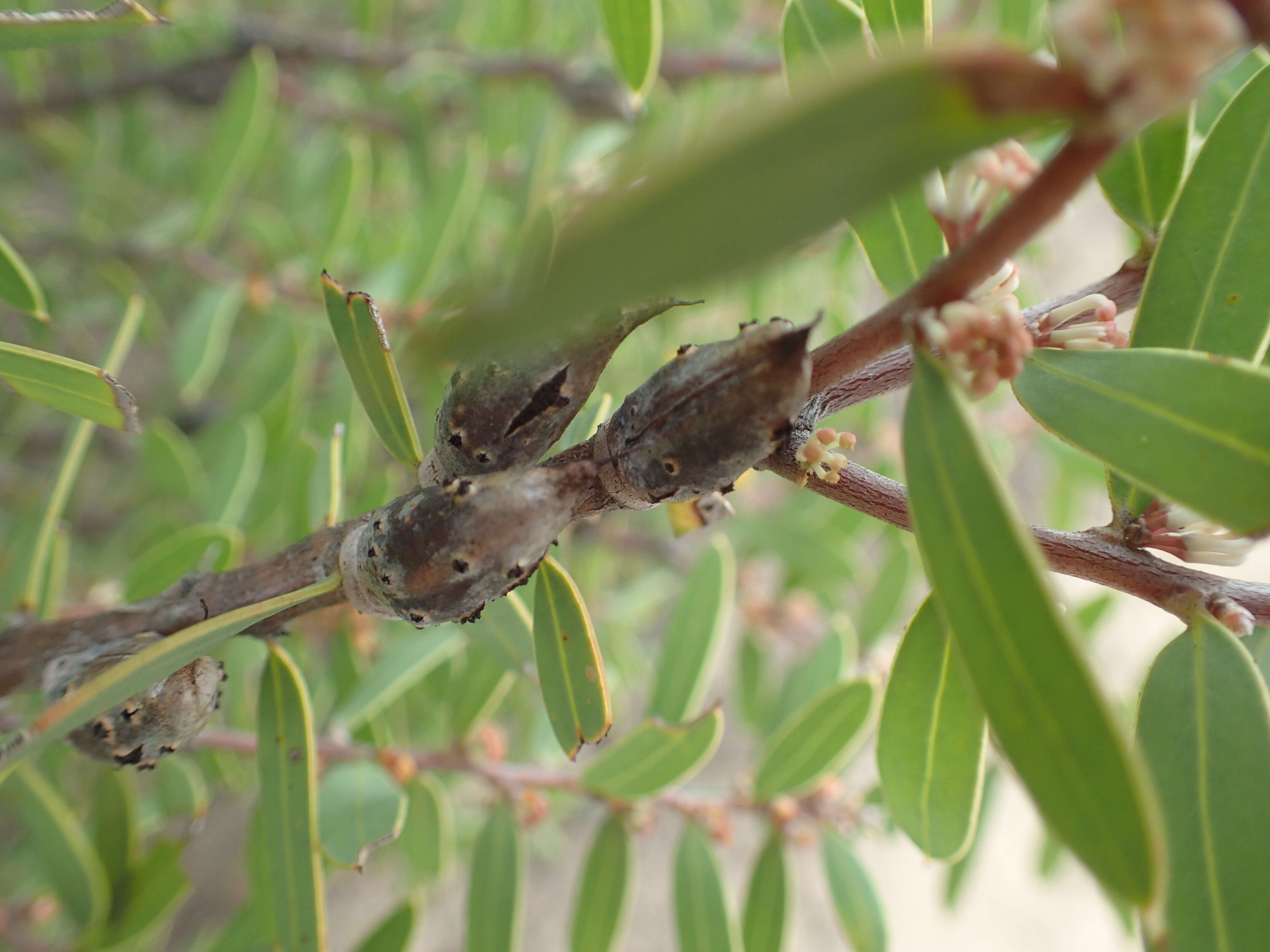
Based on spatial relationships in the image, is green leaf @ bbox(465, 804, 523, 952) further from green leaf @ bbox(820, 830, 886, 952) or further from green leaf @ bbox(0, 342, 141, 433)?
green leaf @ bbox(0, 342, 141, 433)

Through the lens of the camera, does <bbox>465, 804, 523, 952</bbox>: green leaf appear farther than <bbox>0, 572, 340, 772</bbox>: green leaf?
Yes

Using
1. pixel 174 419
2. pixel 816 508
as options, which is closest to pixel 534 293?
pixel 816 508

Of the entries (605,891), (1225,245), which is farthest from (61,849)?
(1225,245)

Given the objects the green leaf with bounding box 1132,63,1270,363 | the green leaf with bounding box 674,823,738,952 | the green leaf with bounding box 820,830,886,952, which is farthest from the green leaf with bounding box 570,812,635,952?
the green leaf with bounding box 1132,63,1270,363

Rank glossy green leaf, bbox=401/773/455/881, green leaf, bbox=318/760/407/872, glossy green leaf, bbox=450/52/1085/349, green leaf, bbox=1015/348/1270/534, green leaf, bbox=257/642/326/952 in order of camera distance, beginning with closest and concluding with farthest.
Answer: glossy green leaf, bbox=450/52/1085/349 → green leaf, bbox=1015/348/1270/534 → green leaf, bbox=257/642/326/952 → green leaf, bbox=318/760/407/872 → glossy green leaf, bbox=401/773/455/881

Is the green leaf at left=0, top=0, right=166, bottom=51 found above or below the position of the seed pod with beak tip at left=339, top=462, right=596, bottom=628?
above

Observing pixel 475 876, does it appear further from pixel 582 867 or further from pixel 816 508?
pixel 816 508

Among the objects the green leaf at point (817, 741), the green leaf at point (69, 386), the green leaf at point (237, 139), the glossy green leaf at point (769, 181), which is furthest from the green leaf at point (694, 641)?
the green leaf at point (237, 139)
